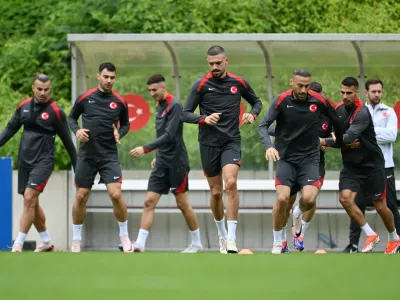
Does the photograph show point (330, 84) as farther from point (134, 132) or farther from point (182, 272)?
point (182, 272)

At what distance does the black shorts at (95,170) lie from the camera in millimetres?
15055

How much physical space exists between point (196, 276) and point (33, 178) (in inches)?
214

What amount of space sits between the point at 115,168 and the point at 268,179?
172 inches

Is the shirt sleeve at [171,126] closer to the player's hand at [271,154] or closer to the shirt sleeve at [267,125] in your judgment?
the shirt sleeve at [267,125]

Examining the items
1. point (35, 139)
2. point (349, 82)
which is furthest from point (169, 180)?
point (349, 82)

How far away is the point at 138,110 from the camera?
63.1ft

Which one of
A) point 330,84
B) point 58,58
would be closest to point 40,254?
point 330,84

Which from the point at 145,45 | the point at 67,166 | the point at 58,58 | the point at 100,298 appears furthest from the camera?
the point at 58,58

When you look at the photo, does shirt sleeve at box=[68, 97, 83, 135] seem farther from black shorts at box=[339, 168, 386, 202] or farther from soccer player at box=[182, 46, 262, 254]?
black shorts at box=[339, 168, 386, 202]

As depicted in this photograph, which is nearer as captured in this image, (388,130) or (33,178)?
(33,178)

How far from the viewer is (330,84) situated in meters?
18.9

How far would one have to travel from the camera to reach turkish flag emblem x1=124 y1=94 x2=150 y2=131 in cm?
1919

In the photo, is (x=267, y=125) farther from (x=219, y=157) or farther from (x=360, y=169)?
(x=360, y=169)

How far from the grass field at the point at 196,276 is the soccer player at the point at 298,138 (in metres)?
1.35
